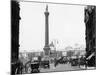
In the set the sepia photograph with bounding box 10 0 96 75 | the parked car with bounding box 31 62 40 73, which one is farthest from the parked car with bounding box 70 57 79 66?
the parked car with bounding box 31 62 40 73

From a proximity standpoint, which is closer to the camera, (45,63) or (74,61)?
(45,63)

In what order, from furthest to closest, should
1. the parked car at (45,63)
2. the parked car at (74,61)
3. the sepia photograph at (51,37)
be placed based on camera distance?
the parked car at (74,61), the parked car at (45,63), the sepia photograph at (51,37)

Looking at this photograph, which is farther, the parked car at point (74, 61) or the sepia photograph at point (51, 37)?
the parked car at point (74, 61)

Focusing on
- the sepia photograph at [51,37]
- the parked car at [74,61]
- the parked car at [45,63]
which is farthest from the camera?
the parked car at [74,61]

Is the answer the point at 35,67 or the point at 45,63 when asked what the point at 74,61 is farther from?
the point at 35,67

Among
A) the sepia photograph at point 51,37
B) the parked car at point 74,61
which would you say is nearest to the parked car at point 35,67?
the sepia photograph at point 51,37

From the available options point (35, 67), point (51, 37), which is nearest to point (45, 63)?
point (35, 67)

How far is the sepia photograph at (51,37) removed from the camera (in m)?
2.70

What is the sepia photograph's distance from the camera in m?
2.70

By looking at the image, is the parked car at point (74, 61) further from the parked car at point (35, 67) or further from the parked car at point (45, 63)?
the parked car at point (35, 67)

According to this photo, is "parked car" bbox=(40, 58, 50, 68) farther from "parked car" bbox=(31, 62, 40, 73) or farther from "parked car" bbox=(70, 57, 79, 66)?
"parked car" bbox=(70, 57, 79, 66)

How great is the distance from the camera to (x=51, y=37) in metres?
2.81

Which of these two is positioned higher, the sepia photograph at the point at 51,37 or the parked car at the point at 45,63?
the sepia photograph at the point at 51,37
